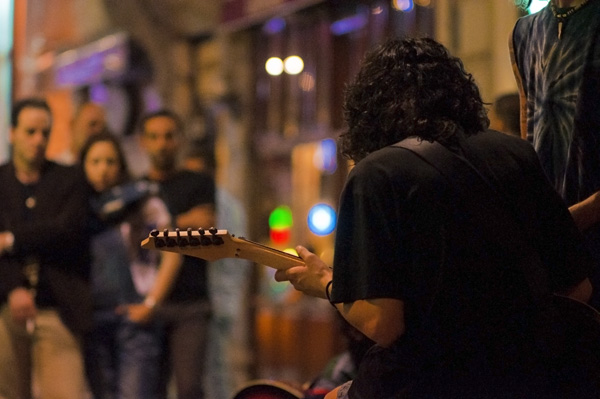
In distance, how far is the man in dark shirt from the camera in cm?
525

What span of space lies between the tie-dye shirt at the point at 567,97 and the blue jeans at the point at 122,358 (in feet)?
9.85

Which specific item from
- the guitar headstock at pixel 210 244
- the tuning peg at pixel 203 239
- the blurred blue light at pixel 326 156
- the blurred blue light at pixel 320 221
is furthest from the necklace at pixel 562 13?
the blurred blue light at pixel 320 221

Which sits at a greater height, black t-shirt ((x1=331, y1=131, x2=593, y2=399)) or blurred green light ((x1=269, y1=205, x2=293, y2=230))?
black t-shirt ((x1=331, y1=131, x2=593, y2=399))

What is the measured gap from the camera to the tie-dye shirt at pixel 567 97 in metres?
2.68

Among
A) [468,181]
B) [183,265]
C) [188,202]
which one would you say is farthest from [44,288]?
[468,181]

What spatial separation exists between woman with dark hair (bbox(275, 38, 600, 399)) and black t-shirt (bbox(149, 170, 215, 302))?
309cm

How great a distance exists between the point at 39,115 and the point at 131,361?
1.50m

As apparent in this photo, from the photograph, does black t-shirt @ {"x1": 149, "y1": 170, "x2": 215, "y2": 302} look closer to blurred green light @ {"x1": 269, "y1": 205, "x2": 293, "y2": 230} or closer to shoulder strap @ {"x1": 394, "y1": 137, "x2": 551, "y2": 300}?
shoulder strap @ {"x1": 394, "y1": 137, "x2": 551, "y2": 300}

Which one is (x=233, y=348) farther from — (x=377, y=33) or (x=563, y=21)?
(x=563, y=21)

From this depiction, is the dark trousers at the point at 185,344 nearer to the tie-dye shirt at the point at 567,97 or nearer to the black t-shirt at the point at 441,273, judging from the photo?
the tie-dye shirt at the point at 567,97

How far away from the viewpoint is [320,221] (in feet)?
31.2

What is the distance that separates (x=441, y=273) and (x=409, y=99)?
0.46 metres

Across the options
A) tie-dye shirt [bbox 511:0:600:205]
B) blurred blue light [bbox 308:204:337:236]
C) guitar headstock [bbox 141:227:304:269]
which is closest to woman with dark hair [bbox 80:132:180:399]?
guitar headstock [bbox 141:227:304:269]

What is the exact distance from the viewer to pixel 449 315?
2289 millimetres
